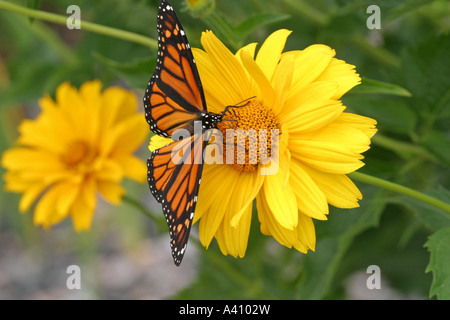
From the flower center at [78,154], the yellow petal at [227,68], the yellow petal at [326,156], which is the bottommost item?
the yellow petal at [326,156]

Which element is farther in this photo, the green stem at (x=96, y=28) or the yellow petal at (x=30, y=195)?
the yellow petal at (x=30, y=195)

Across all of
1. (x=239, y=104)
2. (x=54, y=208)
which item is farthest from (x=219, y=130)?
(x=54, y=208)

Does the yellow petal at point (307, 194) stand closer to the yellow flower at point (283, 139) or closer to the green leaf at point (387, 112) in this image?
the yellow flower at point (283, 139)

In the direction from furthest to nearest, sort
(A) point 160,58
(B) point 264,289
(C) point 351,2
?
(B) point 264,289 → (C) point 351,2 → (A) point 160,58

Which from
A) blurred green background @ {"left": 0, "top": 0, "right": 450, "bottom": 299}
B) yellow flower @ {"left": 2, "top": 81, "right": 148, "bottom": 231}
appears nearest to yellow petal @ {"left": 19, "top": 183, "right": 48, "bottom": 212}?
yellow flower @ {"left": 2, "top": 81, "right": 148, "bottom": 231}

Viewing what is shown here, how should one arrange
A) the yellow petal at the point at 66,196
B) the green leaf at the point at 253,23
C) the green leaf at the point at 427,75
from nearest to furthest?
the green leaf at the point at 253,23
the green leaf at the point at 427,75
the yellow petal at the point at 66,196

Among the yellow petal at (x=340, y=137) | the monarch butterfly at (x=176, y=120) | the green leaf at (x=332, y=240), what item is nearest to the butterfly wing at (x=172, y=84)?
the monarch butterfly at (x=176, y=120)

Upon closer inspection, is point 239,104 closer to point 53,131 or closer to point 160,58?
point 160,58
